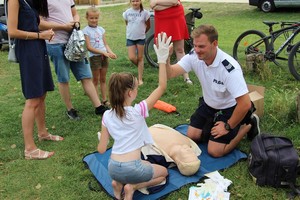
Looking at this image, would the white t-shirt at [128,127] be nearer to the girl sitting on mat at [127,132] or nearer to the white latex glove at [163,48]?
the girl sitting on mat at [127,132]

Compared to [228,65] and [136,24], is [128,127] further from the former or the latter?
[136,24]

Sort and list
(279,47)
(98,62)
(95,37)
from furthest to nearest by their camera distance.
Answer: (279,47), (98,62), (95,37)

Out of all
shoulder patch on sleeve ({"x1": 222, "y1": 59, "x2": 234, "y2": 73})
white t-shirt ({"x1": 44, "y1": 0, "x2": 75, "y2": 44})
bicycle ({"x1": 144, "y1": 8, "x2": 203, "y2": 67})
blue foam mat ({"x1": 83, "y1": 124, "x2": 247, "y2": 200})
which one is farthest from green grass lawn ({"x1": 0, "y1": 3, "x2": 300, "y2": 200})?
white t-shirt ({"x1": 44, "y1": 0, "x2": 75, "y2": 44})

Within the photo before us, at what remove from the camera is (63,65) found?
435 cm

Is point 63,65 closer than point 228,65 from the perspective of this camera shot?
No

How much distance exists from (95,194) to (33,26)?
165 cm

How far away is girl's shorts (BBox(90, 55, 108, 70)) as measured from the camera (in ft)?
16.0

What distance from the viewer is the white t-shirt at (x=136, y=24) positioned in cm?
573

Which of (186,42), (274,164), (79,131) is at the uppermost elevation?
(186,42)

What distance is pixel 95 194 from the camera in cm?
316

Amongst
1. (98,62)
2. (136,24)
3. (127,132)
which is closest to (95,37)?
(98,62)

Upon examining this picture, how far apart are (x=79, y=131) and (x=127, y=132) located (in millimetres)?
1725

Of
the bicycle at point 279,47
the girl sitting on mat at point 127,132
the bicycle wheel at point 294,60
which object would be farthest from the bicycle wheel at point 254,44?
the girl sitting on mat at point 127,132

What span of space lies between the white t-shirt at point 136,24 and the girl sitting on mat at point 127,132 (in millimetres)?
2895
